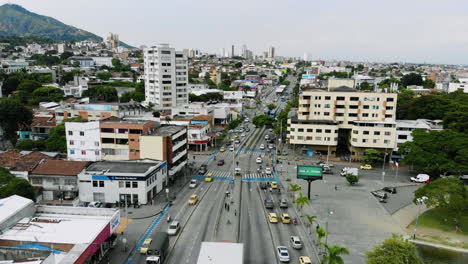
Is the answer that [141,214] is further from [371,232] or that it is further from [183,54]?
[183,54]

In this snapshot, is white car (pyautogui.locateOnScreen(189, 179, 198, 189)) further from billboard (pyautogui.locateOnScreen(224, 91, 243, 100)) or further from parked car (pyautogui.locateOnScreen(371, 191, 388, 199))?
billboard (pyautogui.locateOnScreen(224, 91, 243, 100))

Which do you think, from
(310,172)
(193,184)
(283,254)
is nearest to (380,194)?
(310,172)

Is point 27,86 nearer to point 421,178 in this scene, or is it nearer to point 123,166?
point 123,166

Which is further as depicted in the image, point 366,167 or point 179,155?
point 366,167

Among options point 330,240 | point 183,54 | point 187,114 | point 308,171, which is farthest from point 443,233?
point 183,54

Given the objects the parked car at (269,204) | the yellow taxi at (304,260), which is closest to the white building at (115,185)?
the parked car at (269,204)

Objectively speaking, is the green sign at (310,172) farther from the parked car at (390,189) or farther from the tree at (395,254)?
the tree at (395,254)

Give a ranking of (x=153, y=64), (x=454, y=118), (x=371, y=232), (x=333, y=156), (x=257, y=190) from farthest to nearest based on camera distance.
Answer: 1. (x=153, y=64)
2. (x=333, y=156)
3. (x=454, y=118)
4. (x=257, y=190)
5. (x=371, y=232)

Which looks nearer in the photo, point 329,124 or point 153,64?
point 329,124
